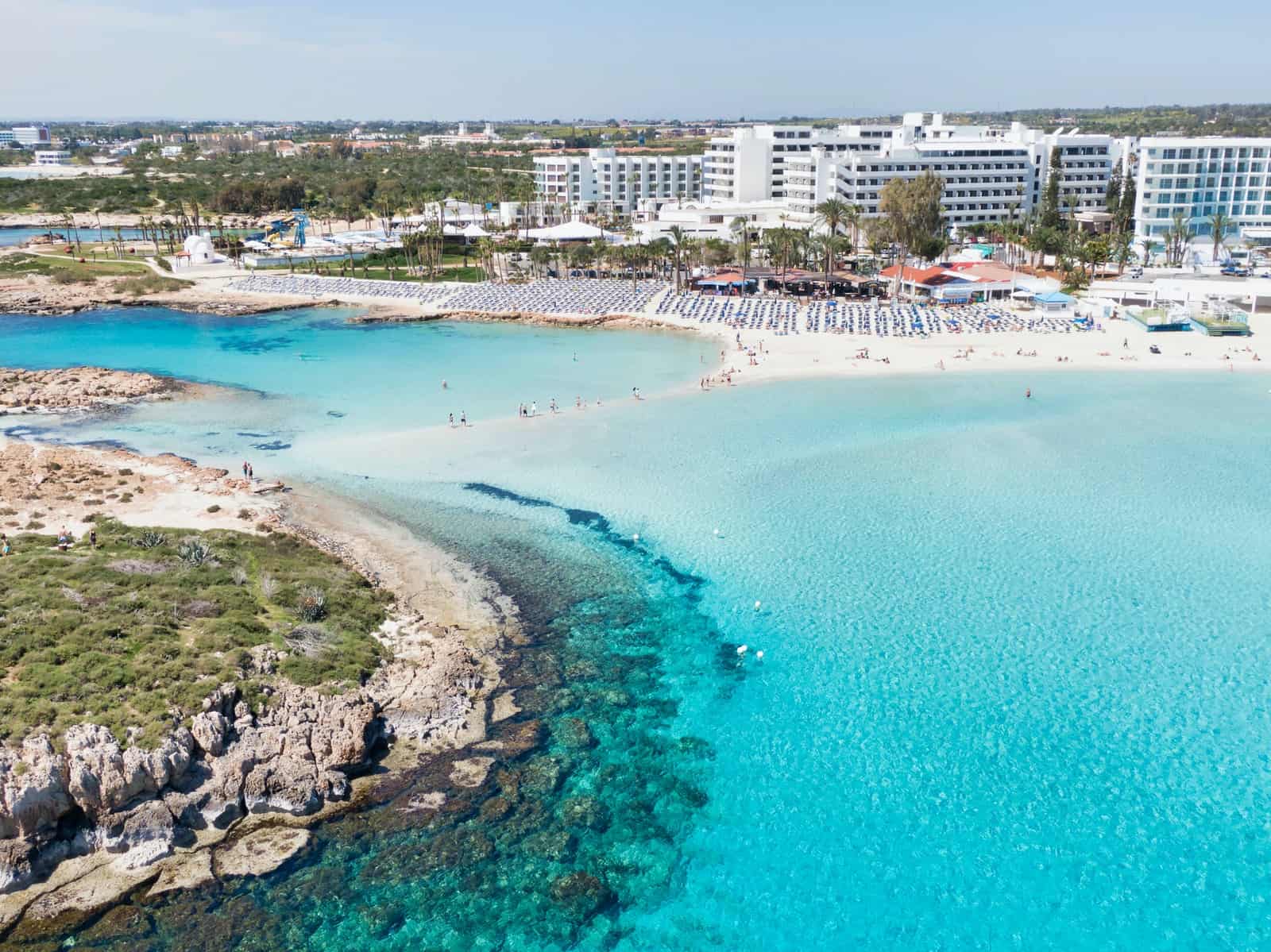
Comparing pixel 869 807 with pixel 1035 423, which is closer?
pixel 869 807

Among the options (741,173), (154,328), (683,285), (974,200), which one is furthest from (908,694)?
(741,173)

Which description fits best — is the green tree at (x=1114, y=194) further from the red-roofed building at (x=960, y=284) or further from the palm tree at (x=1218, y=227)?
the red-roofed building at (x=960, y=284)

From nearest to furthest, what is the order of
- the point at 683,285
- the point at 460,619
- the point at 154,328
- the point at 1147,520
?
the point at 460,619
the point at 1147,520
the point at 154,328
the point at 683,285

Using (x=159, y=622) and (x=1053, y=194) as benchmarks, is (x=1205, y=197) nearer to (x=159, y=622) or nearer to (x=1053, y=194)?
(x=1053, y=194)

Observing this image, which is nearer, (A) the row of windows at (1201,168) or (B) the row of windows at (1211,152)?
(B) the row of windows at (1211,152)

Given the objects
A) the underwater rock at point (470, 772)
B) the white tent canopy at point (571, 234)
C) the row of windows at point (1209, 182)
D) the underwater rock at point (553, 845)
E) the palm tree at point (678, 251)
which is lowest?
the underwater rock at point (553, 845)

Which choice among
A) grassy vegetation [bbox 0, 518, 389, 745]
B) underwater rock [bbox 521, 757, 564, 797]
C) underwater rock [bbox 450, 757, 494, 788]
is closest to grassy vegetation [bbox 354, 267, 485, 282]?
grassy vegetation [bbox 0, 518, 389, 745]

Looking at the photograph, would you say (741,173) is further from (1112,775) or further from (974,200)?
(1112,775)

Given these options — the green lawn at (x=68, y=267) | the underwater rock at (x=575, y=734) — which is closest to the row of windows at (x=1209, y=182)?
the underwater rock at (x=575, y=734)
